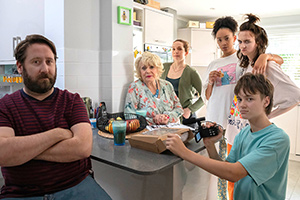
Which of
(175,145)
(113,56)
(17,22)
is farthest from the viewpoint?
(17,22)

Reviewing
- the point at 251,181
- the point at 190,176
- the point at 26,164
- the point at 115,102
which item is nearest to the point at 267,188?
the point at 251,181

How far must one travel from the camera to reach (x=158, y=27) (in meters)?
4.32

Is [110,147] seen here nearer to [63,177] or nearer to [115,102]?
[63,177]

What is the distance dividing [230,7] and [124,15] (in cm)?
295

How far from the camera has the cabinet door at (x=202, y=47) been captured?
5.33 metres

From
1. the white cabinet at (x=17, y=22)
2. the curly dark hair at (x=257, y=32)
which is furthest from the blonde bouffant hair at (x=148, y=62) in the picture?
the white cabinet at (x=17, y=22)

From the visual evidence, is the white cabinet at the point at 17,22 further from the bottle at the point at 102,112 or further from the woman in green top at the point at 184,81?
the woman in green top at the point at 184,81

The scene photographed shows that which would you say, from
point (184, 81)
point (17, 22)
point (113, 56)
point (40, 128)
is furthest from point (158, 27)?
point (40, 128)

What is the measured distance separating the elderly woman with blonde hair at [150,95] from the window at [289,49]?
372cm

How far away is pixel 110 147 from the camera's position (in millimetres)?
1525

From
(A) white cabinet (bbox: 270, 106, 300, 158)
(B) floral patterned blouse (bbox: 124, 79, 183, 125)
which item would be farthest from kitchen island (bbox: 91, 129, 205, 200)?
(A) white cabinet (bbox: 270, 106, 300, 158)

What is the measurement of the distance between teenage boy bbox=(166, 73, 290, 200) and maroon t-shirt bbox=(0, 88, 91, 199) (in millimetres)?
496

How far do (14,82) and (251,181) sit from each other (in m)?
2.48

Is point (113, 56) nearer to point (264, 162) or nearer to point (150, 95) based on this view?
point (150, 95)
